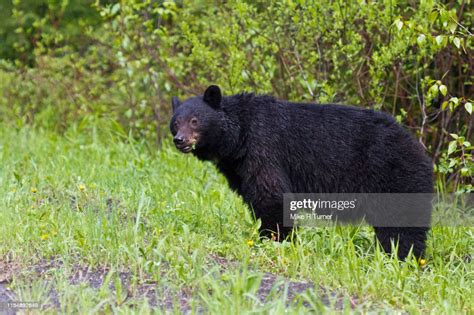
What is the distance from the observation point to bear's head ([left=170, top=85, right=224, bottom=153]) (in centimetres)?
606

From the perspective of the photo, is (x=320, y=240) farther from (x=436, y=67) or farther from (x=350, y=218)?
(x=436, y=67)

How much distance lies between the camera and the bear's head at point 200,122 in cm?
606

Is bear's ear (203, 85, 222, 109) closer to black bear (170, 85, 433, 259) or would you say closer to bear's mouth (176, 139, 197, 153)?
black bear (170, 85, 433, 259)

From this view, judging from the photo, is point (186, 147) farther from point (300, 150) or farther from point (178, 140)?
point (300, 150)

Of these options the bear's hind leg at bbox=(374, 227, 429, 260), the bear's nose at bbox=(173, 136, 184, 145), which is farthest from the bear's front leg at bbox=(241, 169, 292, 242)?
the bear's hind leg at bbox=(374, 227, 429, 260)

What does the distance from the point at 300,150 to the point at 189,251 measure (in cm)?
128

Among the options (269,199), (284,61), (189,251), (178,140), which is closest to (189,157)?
(284,61)

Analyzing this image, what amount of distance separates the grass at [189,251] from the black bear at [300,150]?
281 millimetres

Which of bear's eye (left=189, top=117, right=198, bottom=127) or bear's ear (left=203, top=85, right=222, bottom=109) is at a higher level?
bear's ear (left=203, top=85, right=222, bottom=109)

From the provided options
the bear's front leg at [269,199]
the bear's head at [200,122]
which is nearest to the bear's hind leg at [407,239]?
the bear's front leg at [269,199]

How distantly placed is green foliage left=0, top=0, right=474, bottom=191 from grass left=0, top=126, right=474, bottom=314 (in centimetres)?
112

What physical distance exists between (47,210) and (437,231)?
126 inches

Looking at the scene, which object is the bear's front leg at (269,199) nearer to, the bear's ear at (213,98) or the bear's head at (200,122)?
the bear's head at (200,122)

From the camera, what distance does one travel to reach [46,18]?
10.5 metres
